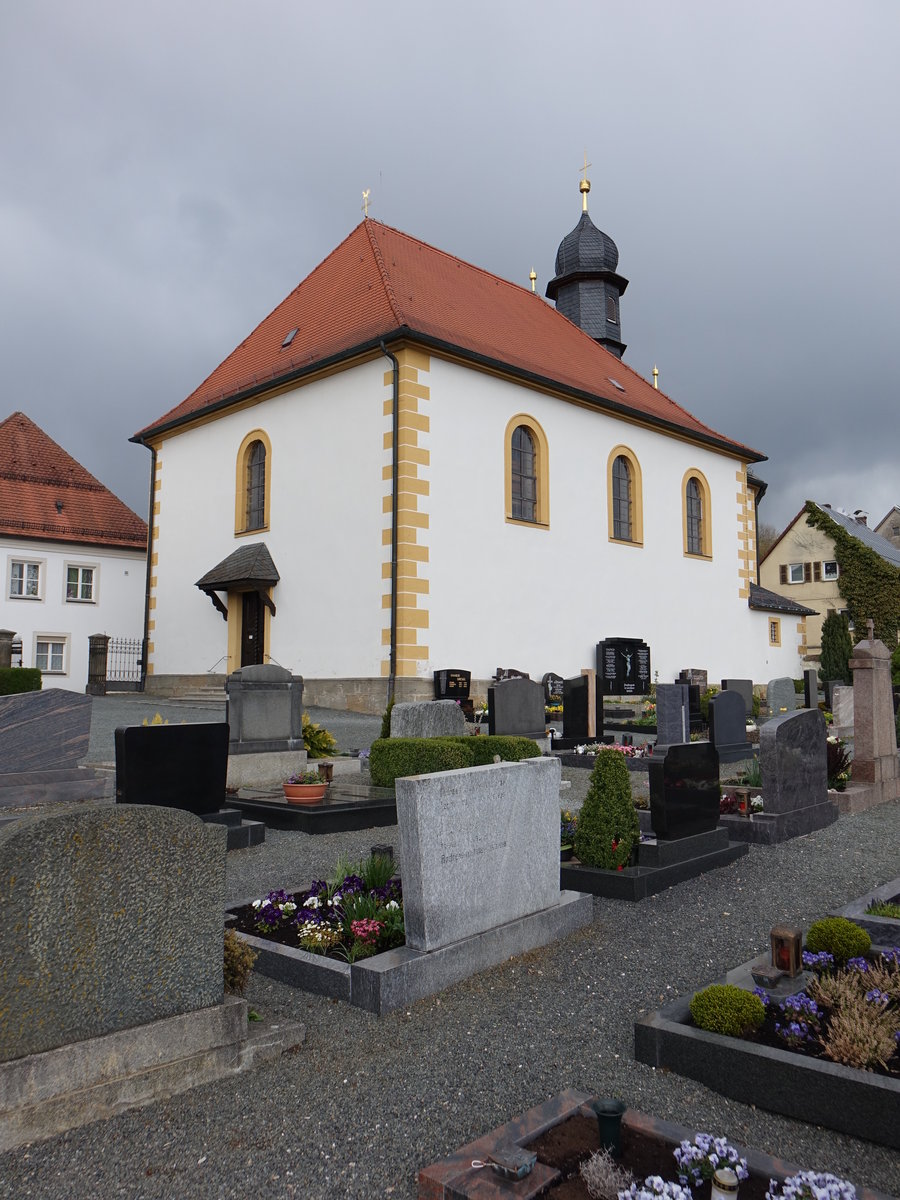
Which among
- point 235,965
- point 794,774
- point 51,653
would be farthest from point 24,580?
point 235,965

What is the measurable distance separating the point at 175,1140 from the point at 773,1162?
175cm

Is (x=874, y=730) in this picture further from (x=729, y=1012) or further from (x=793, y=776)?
(x=729, y=1012)

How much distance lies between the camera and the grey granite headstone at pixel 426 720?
994 centimetres

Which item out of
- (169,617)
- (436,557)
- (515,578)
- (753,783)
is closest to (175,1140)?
(753,783)

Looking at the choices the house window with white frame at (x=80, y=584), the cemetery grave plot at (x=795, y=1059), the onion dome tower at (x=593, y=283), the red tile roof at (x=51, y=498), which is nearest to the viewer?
the cemetery grave plot at (x=795, y=1059)

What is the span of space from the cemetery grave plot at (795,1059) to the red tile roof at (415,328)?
1426cm

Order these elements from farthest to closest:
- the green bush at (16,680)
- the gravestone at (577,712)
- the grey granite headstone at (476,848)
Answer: the green bush at (16,680) → the gravestone at (577,712) → the grey granite headstone at (476,848)

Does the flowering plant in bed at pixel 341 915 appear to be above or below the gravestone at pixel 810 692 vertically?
below

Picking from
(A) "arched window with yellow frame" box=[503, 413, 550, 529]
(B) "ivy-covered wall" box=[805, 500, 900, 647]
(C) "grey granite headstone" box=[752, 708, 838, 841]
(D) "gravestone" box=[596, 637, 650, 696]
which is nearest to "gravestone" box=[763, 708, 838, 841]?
(C) "grey granite headstone" box=[752, 708, 838, 841]

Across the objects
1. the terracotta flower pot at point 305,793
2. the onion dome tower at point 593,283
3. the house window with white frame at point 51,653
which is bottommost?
the terracotta flower pot at point 305,793

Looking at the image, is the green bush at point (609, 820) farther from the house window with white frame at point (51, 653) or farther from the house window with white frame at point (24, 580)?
the house window with white frame at point (24, 580)

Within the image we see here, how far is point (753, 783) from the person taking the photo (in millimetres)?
8930

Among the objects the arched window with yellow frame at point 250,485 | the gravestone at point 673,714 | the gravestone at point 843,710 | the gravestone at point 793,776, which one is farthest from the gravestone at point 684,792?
the arched window with yellow frame at point 250,485

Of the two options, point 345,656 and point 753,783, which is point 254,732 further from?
point 345,656
